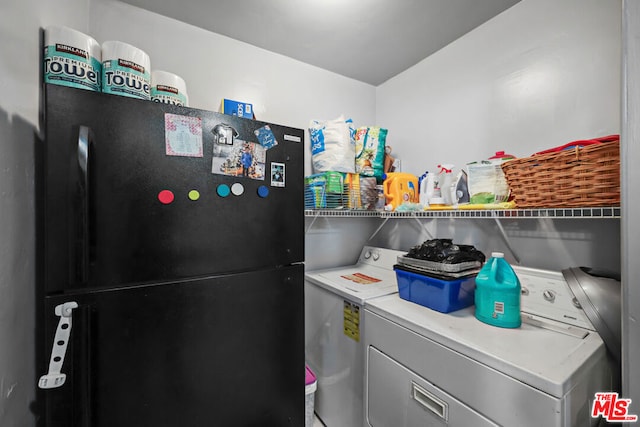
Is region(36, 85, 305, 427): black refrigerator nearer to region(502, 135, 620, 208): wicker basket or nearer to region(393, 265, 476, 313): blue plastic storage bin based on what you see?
region(393, 265, 476, 313): blue plastic storage bin

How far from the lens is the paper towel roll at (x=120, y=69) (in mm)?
950

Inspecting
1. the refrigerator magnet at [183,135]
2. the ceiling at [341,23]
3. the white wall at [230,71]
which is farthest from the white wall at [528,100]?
the refrigerator magnet at [183,135]

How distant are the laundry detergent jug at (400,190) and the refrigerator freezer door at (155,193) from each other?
3.21ft

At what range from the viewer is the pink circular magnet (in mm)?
900

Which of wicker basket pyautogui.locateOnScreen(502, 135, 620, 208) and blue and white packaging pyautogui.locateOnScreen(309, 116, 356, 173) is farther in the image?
blue and white packaging pyautogui.locateOnScreen(309, 116, 356, 173)

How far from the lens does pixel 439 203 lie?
159cm

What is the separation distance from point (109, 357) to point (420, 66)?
2599 mm

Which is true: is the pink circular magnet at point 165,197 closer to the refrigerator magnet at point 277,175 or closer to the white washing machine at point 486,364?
the refrigerator magnet at point 277,175

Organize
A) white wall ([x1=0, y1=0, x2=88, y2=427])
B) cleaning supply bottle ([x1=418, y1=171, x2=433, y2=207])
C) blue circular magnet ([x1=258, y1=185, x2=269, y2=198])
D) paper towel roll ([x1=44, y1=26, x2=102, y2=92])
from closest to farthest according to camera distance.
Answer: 1. white wall ([x1=0, y1=0, x2=88, y2=427])
2. paper towel roll ([x1=44, y1=26, x2=102, y2=92])
3. blue circular magnet ([x1=258, y1=185, x2=269, y2=198])
4. cleaning supply bottle ([x1=418, y1=171, x2=433, y2=207])

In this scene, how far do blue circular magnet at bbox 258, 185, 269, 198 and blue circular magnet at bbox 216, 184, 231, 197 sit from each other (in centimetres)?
13

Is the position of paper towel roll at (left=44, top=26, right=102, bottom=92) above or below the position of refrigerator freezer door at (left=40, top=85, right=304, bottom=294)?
above

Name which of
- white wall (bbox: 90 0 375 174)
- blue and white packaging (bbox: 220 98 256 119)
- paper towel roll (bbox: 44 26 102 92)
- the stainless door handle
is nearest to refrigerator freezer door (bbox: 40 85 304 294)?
paper towel roll (bbox: 44 26 102 92)

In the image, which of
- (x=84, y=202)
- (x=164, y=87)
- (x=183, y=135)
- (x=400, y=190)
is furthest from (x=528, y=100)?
(x=84, y=202)


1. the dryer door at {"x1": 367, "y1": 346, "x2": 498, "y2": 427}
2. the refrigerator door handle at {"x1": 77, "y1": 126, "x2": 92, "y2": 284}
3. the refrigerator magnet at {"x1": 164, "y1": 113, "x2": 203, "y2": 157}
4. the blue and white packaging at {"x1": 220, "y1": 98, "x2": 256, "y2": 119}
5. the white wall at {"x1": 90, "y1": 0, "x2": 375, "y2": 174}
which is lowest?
the dryer door at {"x1": 367, "y1": 346, "x2": 498, "y2": 427}
